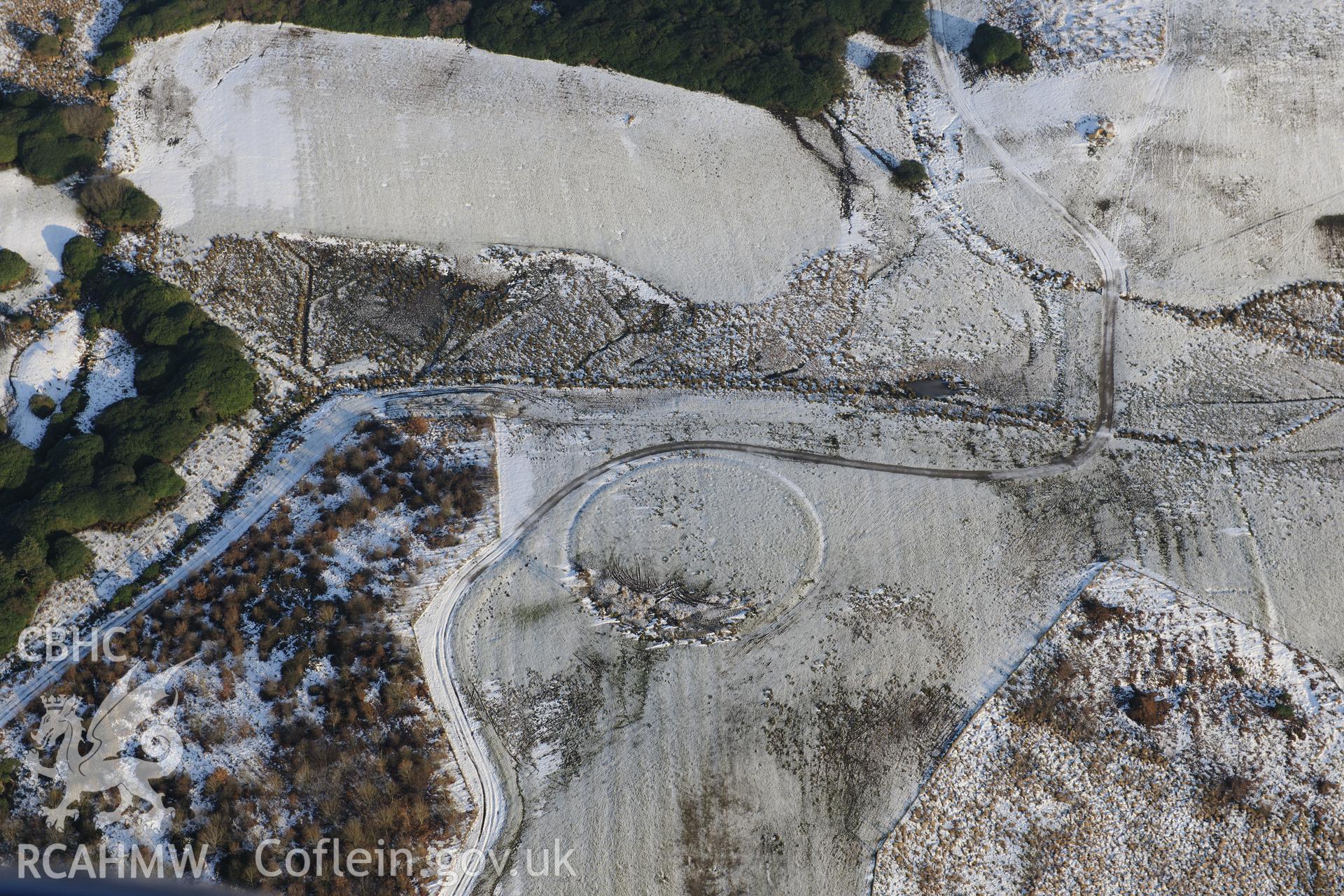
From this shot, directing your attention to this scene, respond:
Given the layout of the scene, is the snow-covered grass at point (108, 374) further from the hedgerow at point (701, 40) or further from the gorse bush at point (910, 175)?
the gorse bush at point (910, 175)

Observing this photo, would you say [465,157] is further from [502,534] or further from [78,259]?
[502,534]

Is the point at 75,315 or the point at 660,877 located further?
the point at 75,315

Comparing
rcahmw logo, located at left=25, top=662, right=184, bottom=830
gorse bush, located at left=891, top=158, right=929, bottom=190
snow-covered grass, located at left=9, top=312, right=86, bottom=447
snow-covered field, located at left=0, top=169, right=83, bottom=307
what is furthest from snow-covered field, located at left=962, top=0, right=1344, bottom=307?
snow-covered field, located at left=0, top=169, right=83, bottom=307

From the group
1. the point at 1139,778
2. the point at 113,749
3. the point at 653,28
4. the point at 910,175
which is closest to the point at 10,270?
the point at 113,749

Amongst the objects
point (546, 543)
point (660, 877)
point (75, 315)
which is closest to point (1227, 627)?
point (660, 877)

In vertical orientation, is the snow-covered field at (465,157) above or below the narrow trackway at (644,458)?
above

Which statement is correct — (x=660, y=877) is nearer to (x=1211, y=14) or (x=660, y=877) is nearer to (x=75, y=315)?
(x=75, y=315)

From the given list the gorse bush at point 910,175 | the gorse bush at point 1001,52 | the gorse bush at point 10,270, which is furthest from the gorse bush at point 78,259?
the gorse bush at point 1001,52
